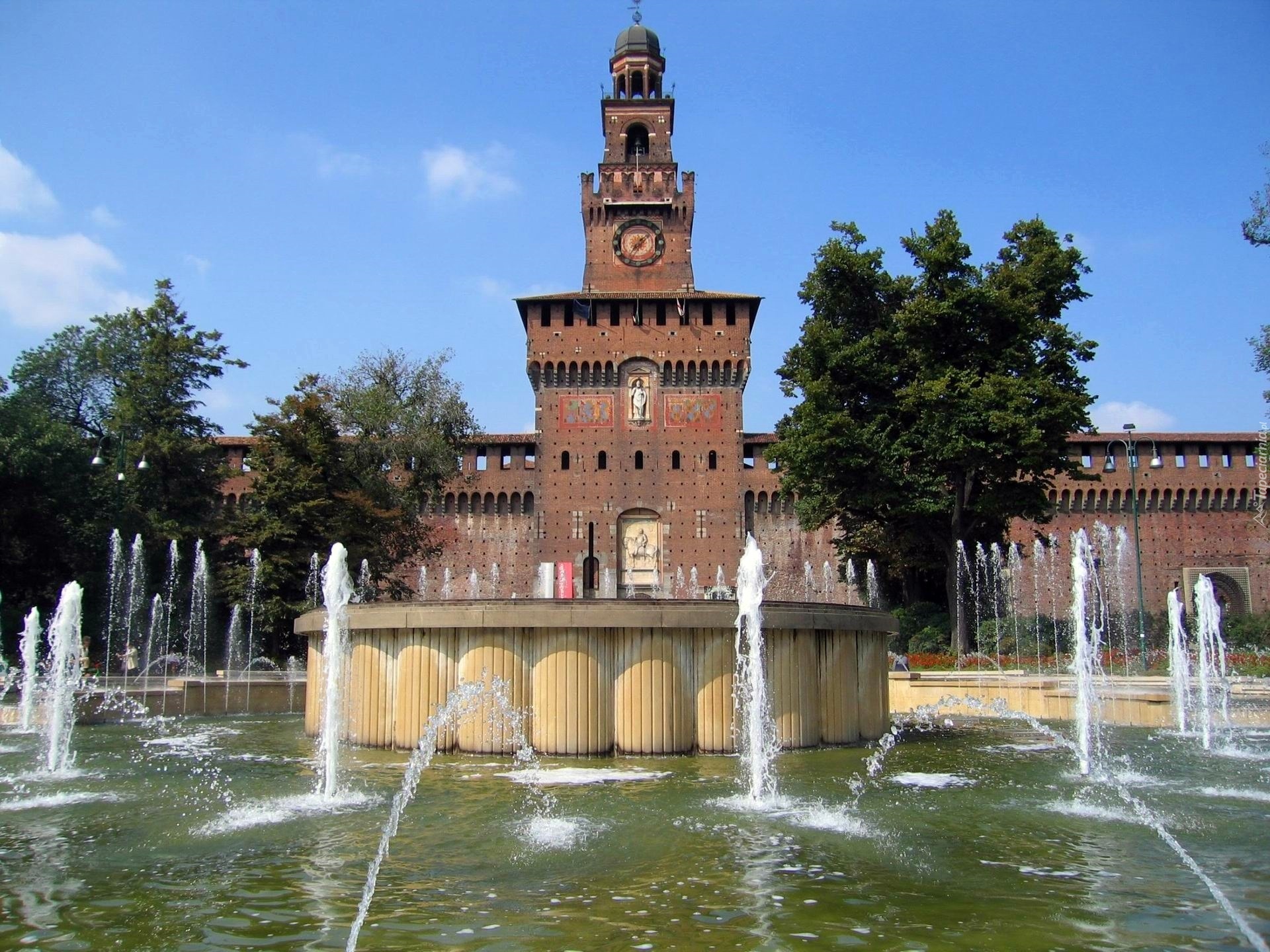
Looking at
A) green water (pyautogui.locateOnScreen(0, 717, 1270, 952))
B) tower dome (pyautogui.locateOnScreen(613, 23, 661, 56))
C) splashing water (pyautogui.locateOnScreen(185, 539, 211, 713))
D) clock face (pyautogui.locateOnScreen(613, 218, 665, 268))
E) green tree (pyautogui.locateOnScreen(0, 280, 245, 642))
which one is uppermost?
tower dome (pyautogui.locateOnScreen(613, 23, 661, 56))

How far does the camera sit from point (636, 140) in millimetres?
45156

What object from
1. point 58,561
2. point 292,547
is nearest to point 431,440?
point 292,547

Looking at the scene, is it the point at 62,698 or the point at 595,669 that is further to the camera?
the point at 62,698

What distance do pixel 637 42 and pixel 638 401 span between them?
16.6 meters

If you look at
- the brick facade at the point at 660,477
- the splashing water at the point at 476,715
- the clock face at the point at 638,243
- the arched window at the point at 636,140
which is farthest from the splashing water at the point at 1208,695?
the arched window at the point at 636,140

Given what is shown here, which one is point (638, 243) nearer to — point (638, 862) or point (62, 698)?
point (62, 698)

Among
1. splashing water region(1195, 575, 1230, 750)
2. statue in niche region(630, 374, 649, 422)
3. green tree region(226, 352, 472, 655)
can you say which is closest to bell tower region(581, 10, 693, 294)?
statue in niche region(630, 374, 649, 422)

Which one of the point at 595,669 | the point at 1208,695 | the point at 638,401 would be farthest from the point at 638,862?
the point at 638,401

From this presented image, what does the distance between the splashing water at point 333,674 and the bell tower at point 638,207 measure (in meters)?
32.9

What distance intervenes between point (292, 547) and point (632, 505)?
53.4 feet

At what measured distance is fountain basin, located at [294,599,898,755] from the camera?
9.30m

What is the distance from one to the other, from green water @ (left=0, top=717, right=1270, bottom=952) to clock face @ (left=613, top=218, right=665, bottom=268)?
35.5 meters

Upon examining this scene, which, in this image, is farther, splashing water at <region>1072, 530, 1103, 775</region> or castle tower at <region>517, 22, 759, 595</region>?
Result: castle tower at <region>517, 22, 759, 595</region>

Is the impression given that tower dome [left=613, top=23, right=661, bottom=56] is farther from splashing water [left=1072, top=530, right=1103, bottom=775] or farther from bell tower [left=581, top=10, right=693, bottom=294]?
splashing water [left=1072, top=530, right=1103, bottom=775]
